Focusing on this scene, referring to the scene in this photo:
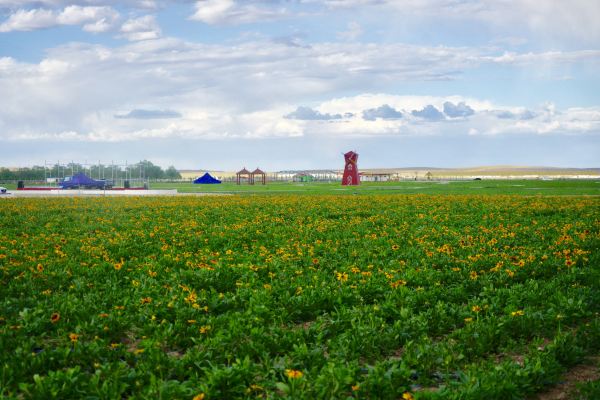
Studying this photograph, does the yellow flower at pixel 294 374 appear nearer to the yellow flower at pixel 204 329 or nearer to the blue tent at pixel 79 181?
the yellow flower at pixel 204 329

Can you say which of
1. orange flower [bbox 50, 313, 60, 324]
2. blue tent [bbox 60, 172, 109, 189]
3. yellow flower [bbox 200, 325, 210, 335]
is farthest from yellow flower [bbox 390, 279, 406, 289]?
blue tent [bbox 60, 172, 109, 189]

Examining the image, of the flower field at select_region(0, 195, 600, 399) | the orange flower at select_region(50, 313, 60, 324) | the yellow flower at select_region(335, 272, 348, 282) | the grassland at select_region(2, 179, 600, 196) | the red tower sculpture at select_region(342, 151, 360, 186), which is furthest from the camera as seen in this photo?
the red tower sculpture at select_region(342, 151, 360, 186)

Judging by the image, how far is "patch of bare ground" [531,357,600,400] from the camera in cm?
648

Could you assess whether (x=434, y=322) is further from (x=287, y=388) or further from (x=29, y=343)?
Result: (x=29, y=343)

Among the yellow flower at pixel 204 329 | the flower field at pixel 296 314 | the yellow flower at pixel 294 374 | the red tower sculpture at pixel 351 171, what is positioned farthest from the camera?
the red tower sculpture at pixel 351 171

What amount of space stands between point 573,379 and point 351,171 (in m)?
81.1

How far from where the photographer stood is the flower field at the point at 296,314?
250 inches

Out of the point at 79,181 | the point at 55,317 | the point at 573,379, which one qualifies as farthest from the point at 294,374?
→ the point at 79,181

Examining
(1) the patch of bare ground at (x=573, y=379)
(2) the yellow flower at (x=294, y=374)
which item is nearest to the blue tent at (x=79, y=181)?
(2) the yellow flower at (x=294, y=374)

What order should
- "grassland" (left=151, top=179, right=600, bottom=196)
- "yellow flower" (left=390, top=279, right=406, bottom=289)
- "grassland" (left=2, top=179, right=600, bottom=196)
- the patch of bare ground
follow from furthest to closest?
1. "grassland" (left=151, top=179, right=600, bottom=196)
2. "grassland" (left=2, top=179, right=600, bottom=196)
3. "yellow flower" (left=390, top=279, right=406, bottom=289)
4. the patch of bare ground

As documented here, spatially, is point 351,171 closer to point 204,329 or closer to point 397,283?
point 397,283

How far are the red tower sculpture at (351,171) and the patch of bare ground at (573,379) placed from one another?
3134 inches

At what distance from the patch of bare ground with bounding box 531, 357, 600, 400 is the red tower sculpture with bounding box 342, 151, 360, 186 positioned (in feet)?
261

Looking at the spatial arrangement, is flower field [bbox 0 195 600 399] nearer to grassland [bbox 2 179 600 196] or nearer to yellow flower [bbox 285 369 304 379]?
yellow flower [bbox 285 369 304 379]
